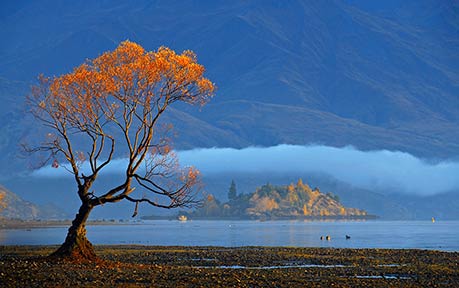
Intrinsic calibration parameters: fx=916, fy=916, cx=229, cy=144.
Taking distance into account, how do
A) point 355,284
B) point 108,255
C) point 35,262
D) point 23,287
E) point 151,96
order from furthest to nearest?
1. point 108,255
2. point 151,96
3. point 35,262
4. point 355,284
5. point 23,287

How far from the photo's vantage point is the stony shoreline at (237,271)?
57703 millimetres

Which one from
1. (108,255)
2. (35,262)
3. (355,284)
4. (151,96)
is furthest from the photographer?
(108,255)

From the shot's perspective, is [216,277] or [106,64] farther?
[106,64]

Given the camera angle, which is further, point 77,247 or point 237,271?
point 77,247

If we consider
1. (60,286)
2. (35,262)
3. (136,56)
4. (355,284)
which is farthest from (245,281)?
(136,56)

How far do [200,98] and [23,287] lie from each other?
28790 millimetres

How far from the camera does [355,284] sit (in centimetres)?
5806

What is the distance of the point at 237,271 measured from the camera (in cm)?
6656

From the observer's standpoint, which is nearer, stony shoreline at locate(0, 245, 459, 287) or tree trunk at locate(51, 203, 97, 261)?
stony shoreline at locate(0, 245, 459, 287)

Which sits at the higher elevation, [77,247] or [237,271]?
[77,247]

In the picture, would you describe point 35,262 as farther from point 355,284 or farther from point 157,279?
point 355,284

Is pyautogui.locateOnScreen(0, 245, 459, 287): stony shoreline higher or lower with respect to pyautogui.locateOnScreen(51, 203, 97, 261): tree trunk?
lower

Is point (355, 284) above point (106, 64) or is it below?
below

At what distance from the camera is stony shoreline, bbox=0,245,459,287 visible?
189 ft
